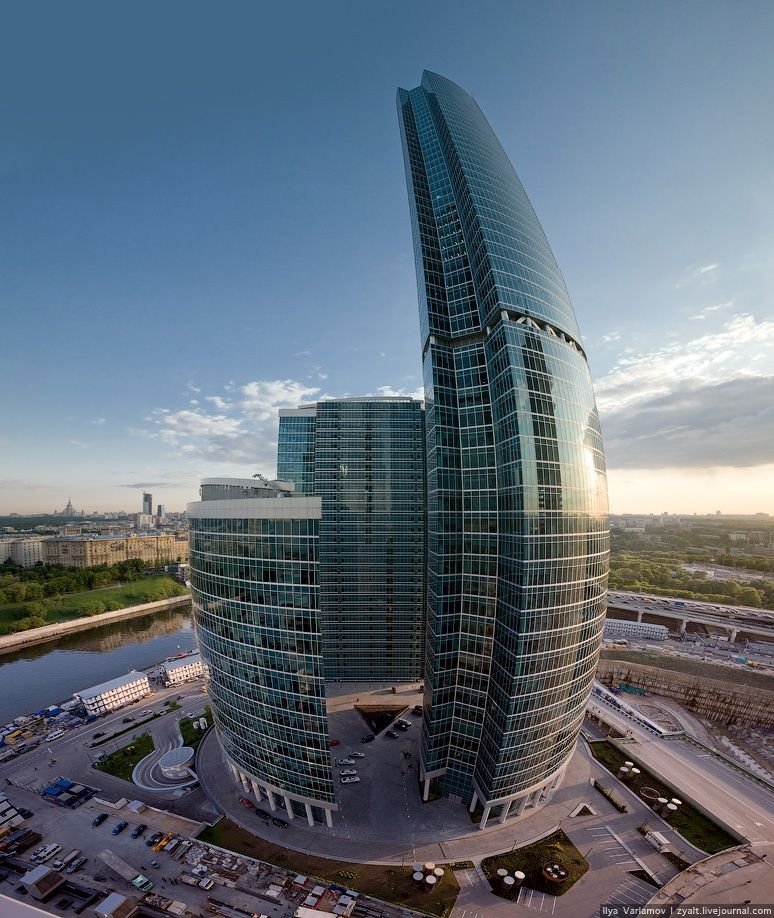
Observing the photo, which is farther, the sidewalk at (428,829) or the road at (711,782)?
the road at (711,782)

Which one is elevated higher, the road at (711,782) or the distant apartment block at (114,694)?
the distant apartment block at (114,694)

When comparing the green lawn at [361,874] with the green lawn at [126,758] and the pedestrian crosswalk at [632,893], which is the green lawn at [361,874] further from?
the green lawn at [126,758]

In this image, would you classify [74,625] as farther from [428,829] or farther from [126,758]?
[428,829]

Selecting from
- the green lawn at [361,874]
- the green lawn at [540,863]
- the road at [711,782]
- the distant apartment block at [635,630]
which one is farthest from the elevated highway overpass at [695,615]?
the green lawn at [361,874]

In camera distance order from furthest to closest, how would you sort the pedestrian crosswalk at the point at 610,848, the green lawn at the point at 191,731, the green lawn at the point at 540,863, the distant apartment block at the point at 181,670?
the distant apartment block at the point at 181,670
the green lawn at the point at 191,731
the pedestrian crosswalk at the point at 610,848
the green lawn at the point at 540,863

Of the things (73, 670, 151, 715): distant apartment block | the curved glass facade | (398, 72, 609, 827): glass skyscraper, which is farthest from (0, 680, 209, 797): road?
(398, 72, 609, 827): glass skyscraper

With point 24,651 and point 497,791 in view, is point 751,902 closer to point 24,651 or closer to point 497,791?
point 497,791

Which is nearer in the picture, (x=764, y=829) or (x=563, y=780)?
(x=764, y=829)

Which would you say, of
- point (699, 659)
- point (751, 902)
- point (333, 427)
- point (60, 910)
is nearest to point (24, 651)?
point (60, 910)
